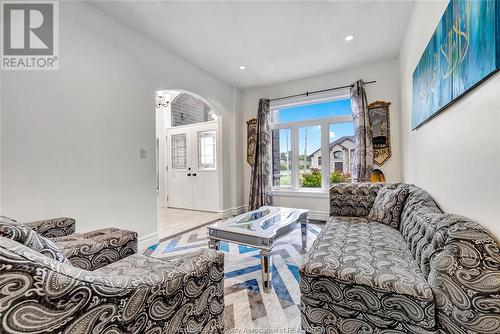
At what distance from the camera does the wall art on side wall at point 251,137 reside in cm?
457

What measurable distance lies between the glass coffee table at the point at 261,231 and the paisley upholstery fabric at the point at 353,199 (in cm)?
37

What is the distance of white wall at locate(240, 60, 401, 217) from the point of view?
11.4 feet

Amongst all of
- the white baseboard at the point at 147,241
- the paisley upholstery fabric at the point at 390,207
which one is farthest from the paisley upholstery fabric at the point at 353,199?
the white baseboard at the point at 147,241

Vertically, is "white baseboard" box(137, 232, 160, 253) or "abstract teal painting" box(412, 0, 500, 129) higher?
"abstract teal painting" box(412, 0, 500, 129)

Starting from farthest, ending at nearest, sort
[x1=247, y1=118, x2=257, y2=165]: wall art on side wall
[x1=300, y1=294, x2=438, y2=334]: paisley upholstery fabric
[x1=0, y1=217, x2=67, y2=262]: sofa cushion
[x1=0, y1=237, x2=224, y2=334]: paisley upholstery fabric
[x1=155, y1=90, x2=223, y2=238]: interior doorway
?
[x1=155, y1=90, x2=223, y2=238]: interior doorway
[x1=247, y1=118, x2=257, y2=165]: wall art on side wall
[x1=300, y1=294, x2=438, y2=334]: paisley upholstery fabric
[x1=0, y1=217, x2=67, y2=262]: sofa cushion
[x1=0, y1=237, x2=224, y2=334]: paisley upholstery fabric

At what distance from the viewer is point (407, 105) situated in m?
2.73

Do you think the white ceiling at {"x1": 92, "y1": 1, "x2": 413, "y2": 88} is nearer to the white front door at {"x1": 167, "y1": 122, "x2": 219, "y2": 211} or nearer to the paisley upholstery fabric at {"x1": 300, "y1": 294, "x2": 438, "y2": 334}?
the white front door at {"x1": 167, "y1": 122, "x2": 219, "y2": 211}

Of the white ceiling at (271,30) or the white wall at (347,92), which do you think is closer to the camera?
the white ceiling at (271,30)

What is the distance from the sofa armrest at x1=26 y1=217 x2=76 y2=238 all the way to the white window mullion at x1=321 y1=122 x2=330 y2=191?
11.9 feet

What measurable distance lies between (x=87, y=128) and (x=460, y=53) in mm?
2999

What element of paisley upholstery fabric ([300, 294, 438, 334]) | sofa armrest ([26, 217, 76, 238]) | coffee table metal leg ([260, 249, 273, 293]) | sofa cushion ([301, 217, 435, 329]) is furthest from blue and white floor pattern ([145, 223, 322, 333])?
sofa armrest ([26, 217, 76, 238])

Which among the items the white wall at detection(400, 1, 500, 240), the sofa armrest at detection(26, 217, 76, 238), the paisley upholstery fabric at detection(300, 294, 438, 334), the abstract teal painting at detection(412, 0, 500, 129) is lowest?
the paisley upholstery fabric at detection(300, 294, 438, 334)

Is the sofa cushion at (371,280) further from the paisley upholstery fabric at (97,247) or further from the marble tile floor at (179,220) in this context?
the marble tile floor at (179,220)

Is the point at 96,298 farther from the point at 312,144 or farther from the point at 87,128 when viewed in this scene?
the point at 312,144
